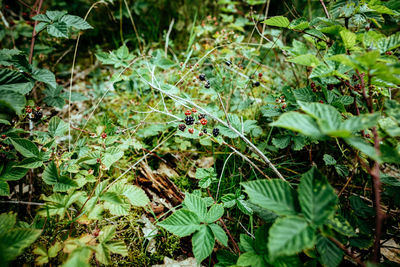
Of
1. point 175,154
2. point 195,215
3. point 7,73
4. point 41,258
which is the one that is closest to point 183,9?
point 175,154

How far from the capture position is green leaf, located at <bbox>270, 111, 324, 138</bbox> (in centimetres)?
69

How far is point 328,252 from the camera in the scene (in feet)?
2.48

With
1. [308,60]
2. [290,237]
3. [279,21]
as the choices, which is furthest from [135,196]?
[279,21]

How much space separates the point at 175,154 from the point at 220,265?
39.3 inches

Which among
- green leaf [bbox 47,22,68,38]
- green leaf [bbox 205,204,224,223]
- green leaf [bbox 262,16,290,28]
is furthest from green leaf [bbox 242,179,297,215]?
green leaf [bbox 47,22,68,38]

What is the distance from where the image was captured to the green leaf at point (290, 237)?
65 cm

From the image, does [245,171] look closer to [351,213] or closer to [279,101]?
[279,101]

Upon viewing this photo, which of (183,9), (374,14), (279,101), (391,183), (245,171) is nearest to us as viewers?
(391,183)

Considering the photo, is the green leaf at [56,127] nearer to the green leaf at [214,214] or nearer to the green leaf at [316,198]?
the green leaf at [214,214]

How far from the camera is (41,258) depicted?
36.1 inches

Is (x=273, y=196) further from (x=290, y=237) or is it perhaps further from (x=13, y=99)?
(x=13, y=99)

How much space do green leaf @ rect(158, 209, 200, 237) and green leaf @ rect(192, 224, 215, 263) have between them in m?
0.03

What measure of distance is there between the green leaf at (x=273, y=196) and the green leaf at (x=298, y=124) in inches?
10.3

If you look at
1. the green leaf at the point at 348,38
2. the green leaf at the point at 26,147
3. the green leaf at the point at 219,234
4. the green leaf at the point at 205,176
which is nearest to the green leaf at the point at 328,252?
the green leaf at the point at 219,234
